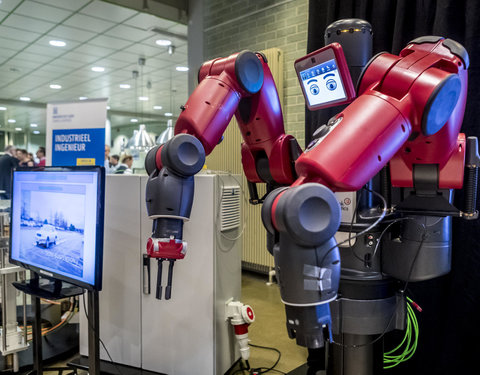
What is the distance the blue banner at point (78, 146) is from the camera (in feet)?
8.36

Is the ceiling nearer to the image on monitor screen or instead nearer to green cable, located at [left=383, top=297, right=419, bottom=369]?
the image on monitor screen

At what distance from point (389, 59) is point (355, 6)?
1.91 m

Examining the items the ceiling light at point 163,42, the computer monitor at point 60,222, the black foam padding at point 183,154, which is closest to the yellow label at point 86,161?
the computer monitor at point 60,222

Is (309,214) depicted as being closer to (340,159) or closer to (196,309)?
(340,159)

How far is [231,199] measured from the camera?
2195mm

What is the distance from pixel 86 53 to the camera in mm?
6684

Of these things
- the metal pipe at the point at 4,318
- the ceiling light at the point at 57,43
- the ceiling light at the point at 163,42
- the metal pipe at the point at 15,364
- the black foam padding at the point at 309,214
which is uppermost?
the ceiling light at the point at 163,42

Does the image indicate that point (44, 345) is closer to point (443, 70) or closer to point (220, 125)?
point (220, 125)

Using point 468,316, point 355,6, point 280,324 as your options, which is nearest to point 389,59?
point 468,316

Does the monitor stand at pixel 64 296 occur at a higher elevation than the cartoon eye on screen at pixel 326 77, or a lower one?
lower

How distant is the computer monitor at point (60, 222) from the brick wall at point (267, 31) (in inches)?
106

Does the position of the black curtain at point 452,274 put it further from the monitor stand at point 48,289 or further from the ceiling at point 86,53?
the ceiling at point 86,53

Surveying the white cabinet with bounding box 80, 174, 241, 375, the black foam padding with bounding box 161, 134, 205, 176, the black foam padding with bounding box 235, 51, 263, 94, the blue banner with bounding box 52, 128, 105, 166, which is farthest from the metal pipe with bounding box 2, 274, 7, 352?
the black foam padding with bounding box 235, 51, 263, 94

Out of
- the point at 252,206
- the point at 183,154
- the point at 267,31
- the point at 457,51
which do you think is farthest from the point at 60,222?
the point at 267,31
